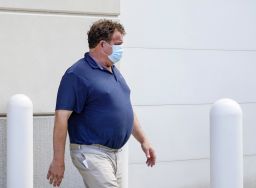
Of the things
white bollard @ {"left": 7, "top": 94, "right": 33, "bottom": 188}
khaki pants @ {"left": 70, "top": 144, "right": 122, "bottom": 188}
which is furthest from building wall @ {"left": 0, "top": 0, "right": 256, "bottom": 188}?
khaki pants @ {"left": 70, "top": 144, "right": 122, "bottom": 188}

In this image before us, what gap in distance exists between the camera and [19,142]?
5.64 meters

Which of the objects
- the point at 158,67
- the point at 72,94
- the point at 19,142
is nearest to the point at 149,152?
the point at 72,94

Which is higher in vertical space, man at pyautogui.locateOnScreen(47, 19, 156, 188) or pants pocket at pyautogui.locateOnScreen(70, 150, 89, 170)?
man at pyautogui.locateOnScreen(47, 19, 156, 188)

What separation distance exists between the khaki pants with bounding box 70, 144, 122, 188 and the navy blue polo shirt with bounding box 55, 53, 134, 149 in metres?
0.05

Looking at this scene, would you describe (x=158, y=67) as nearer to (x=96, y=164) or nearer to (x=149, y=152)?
(x=149, y=152)

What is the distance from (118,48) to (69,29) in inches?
Result: 58.0

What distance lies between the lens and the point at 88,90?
500cm

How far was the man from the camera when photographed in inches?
195

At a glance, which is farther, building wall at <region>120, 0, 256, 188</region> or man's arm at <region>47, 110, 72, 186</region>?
building wall at <region>120, 0, 256, 188</region>

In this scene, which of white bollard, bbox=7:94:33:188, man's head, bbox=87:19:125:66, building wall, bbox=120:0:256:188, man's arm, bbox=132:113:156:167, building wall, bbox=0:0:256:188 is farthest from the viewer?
building wall, bbox=120:0:256:188

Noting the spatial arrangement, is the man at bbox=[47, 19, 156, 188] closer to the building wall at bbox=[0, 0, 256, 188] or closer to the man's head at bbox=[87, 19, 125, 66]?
the man's head at bbox=[87, 19, 125, 66]

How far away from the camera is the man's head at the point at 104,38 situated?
5.18 meters

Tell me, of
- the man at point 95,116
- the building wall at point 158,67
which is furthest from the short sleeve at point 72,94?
the building wall at point 158,67

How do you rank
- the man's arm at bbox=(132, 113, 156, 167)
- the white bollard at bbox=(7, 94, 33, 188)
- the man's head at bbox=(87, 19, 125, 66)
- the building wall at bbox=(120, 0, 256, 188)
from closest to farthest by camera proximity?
the man's head at bbox=(87, 19, 125, 66) < the man's arm at bbox=(132, 113, 156, 167) < the white bollard at bbox=(7, 94, 33, 188) < the building wall at bbox=(120, 0, 256, 188)
